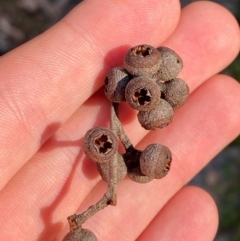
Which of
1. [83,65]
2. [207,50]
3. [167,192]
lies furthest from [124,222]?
[207,50]

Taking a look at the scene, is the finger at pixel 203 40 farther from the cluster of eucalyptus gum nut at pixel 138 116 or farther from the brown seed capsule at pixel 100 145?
the brown seed capsule at pixel 100 145

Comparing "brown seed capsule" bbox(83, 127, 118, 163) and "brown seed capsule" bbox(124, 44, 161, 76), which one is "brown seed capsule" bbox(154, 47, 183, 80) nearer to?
"brown seed capsule" bbox(124, 44, 161, 76)

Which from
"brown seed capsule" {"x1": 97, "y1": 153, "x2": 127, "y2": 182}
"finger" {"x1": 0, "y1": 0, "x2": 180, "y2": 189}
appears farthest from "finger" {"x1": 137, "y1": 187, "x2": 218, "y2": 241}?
"finger" {"x1": 0, "y1": 0, "x2": 180, "y2": 189}

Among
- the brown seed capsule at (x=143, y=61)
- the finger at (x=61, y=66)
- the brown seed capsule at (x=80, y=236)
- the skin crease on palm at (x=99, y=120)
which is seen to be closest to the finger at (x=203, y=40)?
the skin crease on palm at (x=99, y=120)

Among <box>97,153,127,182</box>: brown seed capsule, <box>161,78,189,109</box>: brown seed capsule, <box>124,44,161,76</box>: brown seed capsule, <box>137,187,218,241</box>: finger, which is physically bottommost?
<box>137,187,218,241</box>: finger

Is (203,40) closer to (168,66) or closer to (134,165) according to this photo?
(168,66)
